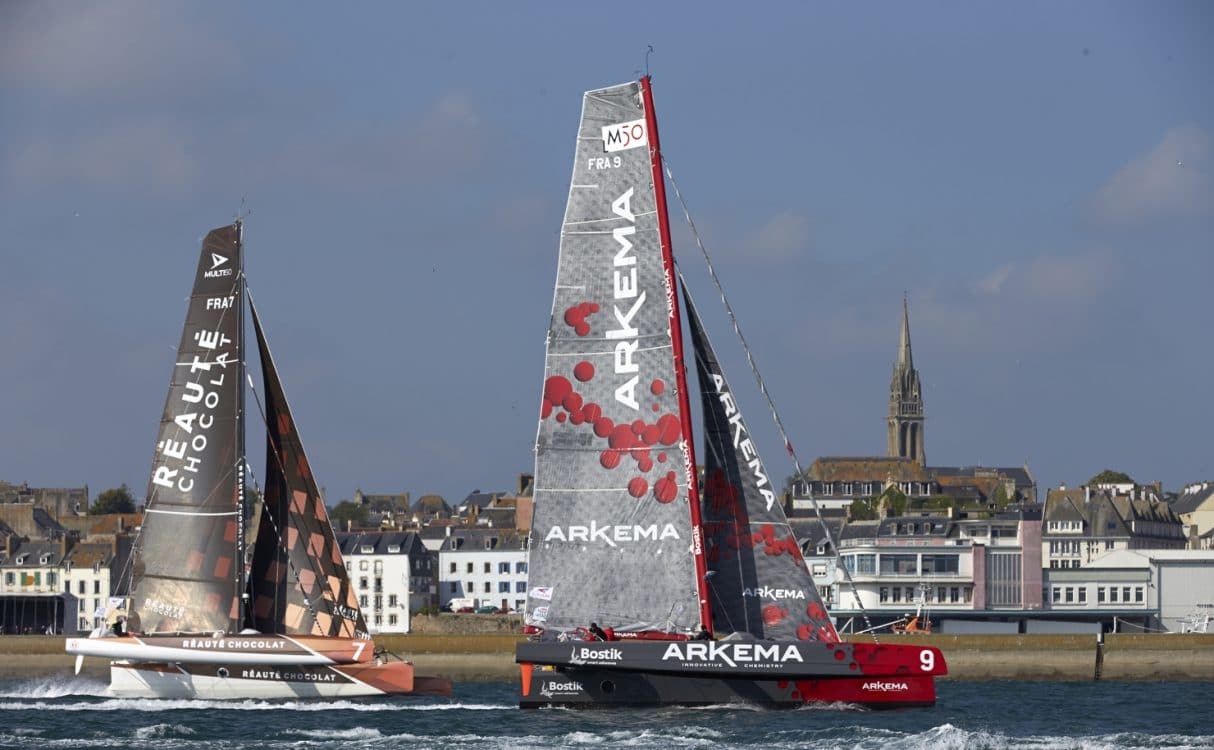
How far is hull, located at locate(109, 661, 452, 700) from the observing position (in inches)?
1545

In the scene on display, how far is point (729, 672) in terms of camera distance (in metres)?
32.0

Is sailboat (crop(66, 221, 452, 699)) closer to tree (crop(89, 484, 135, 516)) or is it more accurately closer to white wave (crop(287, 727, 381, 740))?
white wave (crop(287, 727, 381, 740))

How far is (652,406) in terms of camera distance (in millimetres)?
33031

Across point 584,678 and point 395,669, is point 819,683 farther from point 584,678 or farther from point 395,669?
point 395,669

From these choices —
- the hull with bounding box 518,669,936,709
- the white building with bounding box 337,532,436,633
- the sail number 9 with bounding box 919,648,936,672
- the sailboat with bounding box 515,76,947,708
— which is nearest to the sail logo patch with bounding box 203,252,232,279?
the sailboat with bounding box 515,76,947,708

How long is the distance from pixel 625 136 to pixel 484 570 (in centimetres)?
7811

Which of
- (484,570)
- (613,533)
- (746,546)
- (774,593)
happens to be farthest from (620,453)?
(484,570)

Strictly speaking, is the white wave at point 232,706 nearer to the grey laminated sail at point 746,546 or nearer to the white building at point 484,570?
the grey laminated sail at point 746,546

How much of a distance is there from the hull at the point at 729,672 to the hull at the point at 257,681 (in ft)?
25.6

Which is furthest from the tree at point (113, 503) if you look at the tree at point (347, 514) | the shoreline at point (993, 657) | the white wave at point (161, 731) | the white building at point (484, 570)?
the white wave at point (161, 731)

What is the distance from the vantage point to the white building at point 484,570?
108750 mm

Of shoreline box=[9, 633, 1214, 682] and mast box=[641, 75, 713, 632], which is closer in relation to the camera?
mast box=[641, 75, 713, 632]

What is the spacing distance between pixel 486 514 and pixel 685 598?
319ft

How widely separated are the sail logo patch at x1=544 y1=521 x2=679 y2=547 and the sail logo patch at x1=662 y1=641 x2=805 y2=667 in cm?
199
